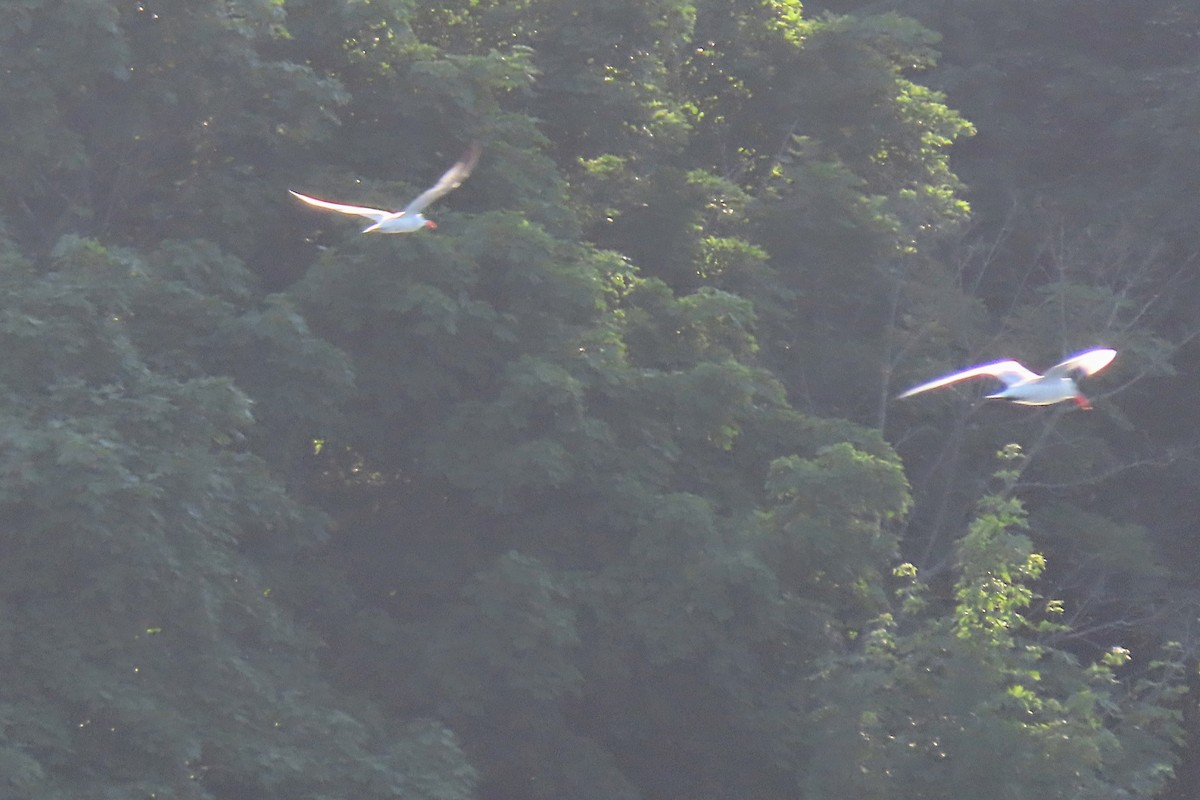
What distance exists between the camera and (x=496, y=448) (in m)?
9.89

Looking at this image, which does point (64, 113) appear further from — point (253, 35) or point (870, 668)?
point (870, 668)

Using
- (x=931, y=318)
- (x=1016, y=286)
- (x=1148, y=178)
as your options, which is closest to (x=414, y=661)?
(x=931, y=318)

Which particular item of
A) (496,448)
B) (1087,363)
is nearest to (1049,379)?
(1087,363)

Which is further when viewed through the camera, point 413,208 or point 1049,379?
point 413,208

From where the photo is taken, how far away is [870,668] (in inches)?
384

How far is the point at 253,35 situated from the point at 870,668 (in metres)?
4.90

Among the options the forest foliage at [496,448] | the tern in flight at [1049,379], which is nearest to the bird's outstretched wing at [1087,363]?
the tern in flight at [1049,379]

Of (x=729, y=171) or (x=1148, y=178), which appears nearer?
(x=729, y=171)

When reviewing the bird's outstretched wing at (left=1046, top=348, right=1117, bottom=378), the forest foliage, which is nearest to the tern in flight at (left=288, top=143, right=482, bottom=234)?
the forest foliage

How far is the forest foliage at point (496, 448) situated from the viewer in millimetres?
8328

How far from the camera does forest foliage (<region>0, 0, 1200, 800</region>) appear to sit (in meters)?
8.33

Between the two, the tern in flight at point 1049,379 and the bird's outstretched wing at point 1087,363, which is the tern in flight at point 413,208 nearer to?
the tern in flight at point 1049,379

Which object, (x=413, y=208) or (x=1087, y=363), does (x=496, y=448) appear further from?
(x=1087, y=363)

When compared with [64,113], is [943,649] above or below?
below
